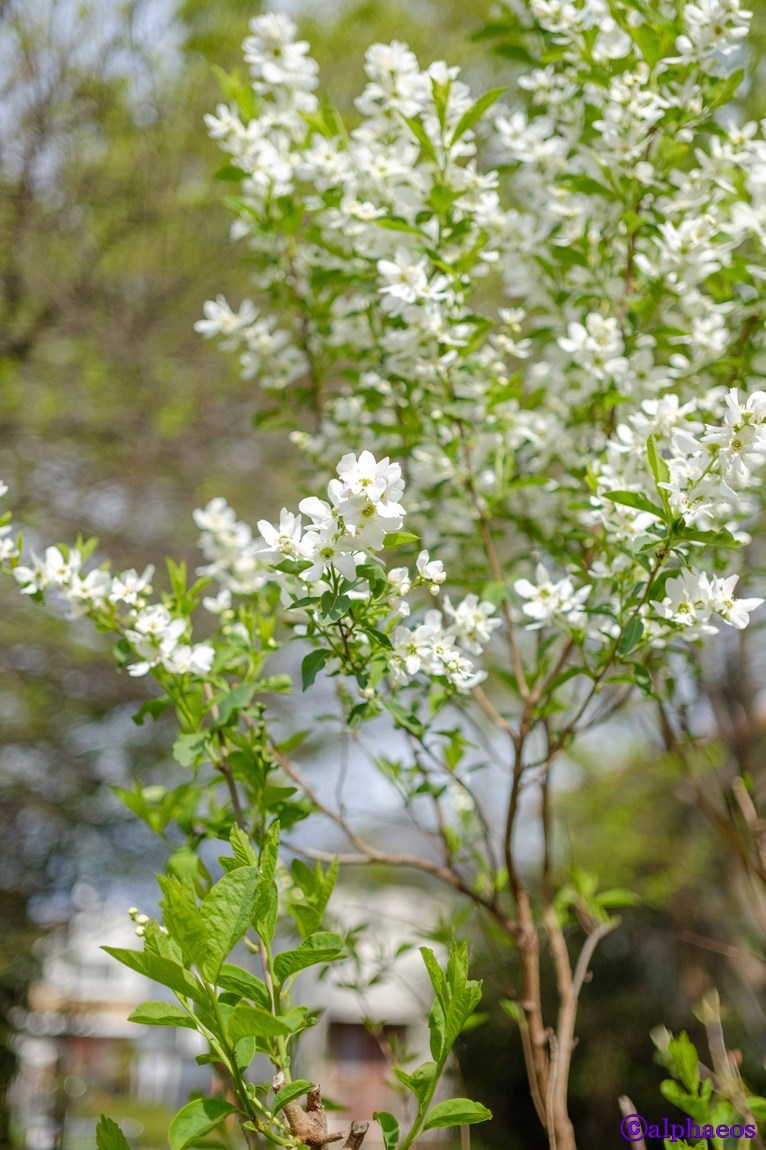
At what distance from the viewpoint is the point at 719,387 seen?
185 cm

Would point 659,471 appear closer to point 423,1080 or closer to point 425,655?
point 425,655

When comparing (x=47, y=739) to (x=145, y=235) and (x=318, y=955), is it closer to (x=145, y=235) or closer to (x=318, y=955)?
(x=145, y=235)

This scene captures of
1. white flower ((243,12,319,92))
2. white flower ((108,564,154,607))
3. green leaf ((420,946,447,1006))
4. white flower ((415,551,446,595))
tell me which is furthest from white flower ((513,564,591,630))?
white flower ((243,12,319,92))

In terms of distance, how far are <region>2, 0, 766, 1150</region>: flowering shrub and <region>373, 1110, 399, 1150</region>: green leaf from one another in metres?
0.22

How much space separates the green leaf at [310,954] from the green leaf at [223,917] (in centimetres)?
9

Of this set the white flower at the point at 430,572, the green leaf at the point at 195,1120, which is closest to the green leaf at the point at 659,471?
the white flower at the point at 430,572

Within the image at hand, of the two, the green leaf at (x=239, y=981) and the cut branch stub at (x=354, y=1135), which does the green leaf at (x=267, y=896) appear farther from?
the cut branch stub at (x=354, y=1135)

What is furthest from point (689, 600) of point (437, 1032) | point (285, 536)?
A: point (437, 1032)

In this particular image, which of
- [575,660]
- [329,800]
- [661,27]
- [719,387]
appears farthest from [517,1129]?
[661,27]

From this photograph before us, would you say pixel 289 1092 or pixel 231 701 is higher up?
pixel 231 701

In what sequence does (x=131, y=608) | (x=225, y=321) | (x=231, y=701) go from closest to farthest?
(x=231, y=701)
(x=131, y=608)
(x=225, y=321)

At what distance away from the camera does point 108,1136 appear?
927 mm

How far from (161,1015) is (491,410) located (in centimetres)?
124

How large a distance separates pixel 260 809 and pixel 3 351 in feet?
12.8
